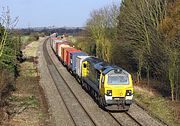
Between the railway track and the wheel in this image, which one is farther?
the wheel

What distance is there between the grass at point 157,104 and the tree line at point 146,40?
5.14ft

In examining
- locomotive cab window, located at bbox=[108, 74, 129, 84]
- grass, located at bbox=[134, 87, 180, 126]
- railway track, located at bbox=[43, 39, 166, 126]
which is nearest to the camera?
railway track, located at bbox=[43, 39, 166, 126]

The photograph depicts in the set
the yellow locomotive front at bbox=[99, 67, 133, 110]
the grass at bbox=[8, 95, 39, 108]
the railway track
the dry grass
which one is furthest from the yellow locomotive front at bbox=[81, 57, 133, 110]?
the grass at bbox=[8, 95, 39, 108]

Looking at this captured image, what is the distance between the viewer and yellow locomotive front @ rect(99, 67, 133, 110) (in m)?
22.9

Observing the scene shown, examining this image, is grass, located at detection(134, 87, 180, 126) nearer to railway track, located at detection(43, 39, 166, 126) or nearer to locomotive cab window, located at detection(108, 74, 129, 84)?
railway track, located at detection(43, 39, 166, 126)

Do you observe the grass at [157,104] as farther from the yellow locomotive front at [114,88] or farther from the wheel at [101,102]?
the wheel at [101,102]

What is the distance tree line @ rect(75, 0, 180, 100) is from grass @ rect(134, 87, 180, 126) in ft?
5.14

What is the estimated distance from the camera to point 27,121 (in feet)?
69.5

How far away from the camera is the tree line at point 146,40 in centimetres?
3029

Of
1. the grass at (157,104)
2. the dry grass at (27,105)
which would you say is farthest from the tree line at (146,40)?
the dry grass at (27,105)

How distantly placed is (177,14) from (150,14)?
22.4ft

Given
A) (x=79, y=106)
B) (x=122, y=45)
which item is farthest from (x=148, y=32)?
(x=79, y=106)

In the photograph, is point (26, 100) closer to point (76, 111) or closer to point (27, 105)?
point (27, 105)

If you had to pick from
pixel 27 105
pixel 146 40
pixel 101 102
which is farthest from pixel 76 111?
pixel 146 40
